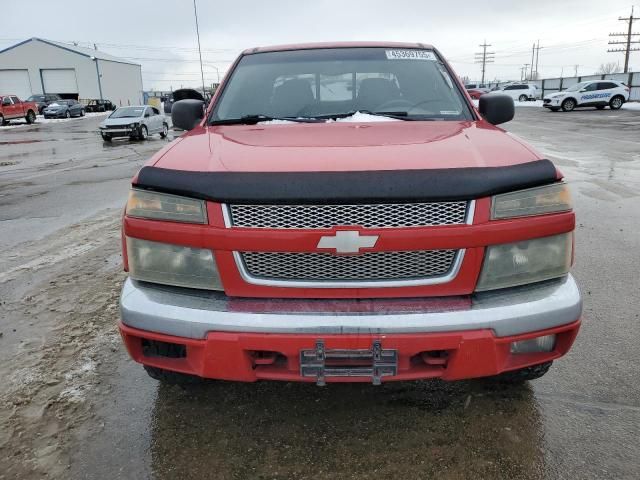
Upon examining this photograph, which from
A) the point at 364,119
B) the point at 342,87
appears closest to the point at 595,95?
the point at 342,87

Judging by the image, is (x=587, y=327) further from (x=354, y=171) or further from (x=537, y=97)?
(x=537, y=97)

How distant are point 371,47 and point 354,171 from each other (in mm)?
1981

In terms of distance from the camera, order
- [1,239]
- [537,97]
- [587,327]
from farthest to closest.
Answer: [537,97] → [1,239] → [587,327]

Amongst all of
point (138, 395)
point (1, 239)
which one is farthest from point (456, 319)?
point (1, 239)

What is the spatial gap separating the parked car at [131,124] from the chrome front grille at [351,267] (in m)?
19.3

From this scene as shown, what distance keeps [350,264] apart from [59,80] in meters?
61.2

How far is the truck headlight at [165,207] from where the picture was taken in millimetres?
1974

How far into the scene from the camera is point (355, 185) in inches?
73.4

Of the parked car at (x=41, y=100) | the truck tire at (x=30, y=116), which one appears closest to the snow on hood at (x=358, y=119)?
the truck tire at (x=30, y=116)

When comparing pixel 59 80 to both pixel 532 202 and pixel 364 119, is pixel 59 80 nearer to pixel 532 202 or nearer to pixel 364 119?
pixel 364 119

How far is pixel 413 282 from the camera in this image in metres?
1.97

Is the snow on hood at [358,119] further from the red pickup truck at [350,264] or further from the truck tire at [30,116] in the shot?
the truck tire at [30,116]

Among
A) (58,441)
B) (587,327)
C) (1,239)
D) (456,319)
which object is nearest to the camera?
(456,319)

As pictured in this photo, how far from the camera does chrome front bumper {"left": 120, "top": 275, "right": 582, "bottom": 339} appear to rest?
1862mm
